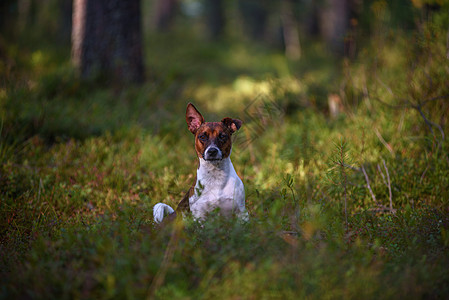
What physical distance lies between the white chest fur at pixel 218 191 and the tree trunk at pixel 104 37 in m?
4.59

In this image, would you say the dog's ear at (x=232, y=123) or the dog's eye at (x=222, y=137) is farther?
the dog's ear at (x=232, y=123)

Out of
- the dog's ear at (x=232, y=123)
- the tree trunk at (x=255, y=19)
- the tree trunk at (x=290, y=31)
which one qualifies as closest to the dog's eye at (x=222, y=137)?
the dog's ear at (x=232, y=123)

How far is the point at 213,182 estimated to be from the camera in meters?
3.48

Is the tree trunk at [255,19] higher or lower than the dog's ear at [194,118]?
higher

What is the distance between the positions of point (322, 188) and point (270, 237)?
1797mm

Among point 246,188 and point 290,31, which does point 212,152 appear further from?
point 290,31

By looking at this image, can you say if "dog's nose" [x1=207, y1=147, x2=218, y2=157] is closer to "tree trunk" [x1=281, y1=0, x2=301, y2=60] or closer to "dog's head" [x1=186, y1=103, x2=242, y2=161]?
"dog's head" [x1=186, y1=103, x2=242, y2=161]

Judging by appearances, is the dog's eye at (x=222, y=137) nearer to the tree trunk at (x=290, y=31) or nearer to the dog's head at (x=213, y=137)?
the dog's head at (x=213, y=137)

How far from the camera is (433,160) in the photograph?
4.44 metres

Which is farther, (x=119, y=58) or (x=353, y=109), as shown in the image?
(x=119, y=58)

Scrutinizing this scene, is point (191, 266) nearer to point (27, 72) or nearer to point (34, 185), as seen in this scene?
point (34, 185)

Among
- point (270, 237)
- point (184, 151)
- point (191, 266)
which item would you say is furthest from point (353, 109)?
point (191, 266)

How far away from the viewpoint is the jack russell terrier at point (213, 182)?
3365 millimetres

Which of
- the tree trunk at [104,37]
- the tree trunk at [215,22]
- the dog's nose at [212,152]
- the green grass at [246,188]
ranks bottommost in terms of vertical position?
the green grass at [246,188]
